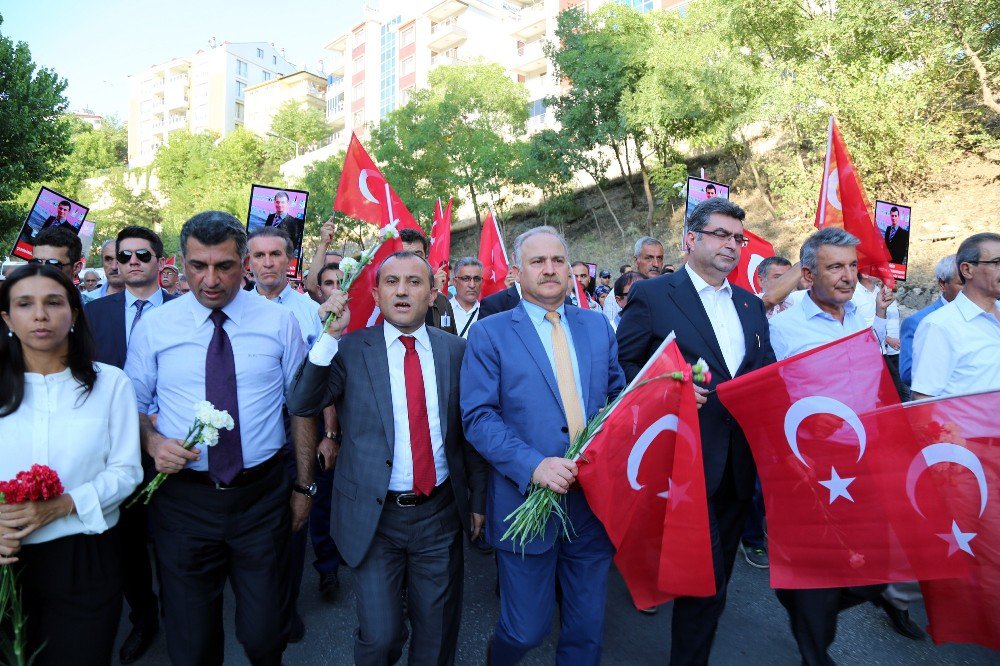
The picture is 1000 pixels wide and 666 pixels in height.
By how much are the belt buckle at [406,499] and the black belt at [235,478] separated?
66 cm

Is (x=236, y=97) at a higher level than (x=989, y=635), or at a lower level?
higher

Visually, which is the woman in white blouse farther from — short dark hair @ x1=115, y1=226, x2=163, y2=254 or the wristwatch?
short dark hair @ x1=115, y1=226, x2=163, y2=254

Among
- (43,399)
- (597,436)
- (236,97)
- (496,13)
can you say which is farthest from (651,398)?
(236,97)

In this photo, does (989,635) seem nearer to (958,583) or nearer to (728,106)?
(958,583)

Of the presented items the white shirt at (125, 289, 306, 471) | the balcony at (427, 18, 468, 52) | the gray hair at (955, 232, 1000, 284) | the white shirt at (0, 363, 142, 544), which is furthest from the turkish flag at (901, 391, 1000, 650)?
the balcony at (427, 18, 468, 52)

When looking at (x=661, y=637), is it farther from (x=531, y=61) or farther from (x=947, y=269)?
(x=531, y=61)

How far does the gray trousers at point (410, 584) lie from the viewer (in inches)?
113

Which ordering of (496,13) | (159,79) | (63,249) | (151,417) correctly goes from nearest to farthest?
(151,417) → (63,249) → (496,13) → (159,79)

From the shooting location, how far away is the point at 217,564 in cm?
297

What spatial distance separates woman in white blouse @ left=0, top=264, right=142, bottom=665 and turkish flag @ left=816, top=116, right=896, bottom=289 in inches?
203

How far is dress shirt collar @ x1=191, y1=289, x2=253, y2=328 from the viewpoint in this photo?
3029 millimetres

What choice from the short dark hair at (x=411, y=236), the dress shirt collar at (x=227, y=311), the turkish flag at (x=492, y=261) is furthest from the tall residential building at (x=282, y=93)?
the dress shirt collar at (x=227, y=311)

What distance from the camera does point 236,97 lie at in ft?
266

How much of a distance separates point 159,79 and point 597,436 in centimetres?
10585
